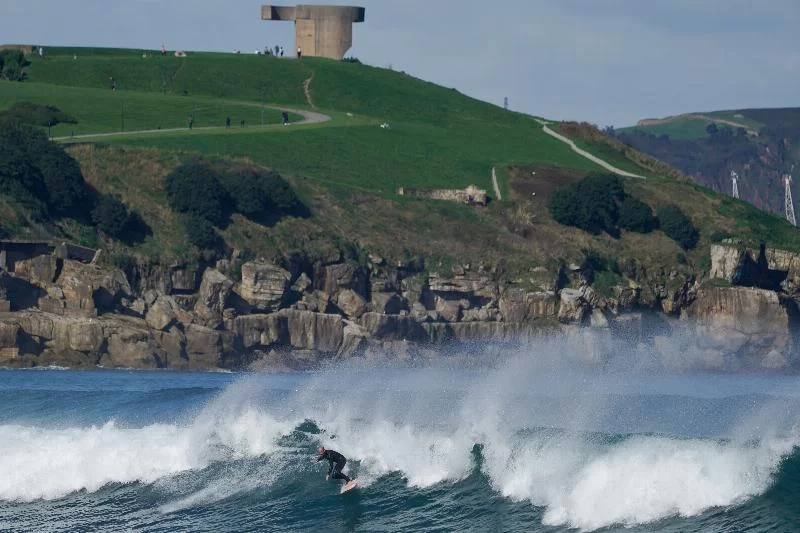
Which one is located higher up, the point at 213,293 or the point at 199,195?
the point at 199,195

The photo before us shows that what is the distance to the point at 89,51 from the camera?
455 feet

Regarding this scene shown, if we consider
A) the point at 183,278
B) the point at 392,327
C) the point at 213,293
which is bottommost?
the point at 392,327

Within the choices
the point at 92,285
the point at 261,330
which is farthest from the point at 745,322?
the point at 92,285

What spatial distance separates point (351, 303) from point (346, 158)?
85.0 feet

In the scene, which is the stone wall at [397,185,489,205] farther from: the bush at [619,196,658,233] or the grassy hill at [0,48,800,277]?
the bush at [619,196,658,233]

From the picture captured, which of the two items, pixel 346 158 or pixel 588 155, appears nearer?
pixel 346 158

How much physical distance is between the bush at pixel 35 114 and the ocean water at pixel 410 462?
52958mm

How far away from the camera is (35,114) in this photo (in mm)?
100688

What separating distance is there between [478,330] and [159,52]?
66575mm

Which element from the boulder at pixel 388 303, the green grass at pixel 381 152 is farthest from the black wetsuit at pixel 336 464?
the green grass at pixel 381 152

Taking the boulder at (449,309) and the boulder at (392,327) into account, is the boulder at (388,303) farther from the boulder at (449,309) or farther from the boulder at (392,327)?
the boulder at (449,309)

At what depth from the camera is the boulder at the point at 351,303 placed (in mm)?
81000

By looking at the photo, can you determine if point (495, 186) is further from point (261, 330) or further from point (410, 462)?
point (410, 462)

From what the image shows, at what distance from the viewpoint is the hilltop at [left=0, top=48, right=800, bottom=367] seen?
78000 millimetres
